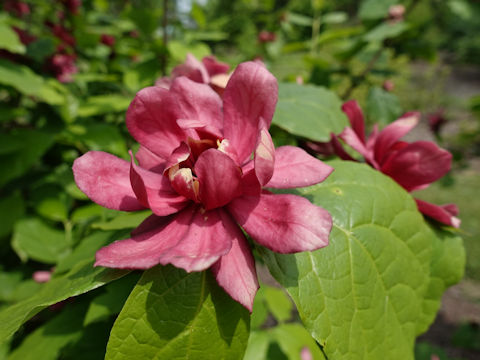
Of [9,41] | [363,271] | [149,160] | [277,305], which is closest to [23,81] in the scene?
[9,41]

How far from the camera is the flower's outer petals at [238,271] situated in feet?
1.72

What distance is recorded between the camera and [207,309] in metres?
0.56

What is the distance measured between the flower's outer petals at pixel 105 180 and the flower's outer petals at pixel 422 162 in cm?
64

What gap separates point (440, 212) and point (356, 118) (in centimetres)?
32

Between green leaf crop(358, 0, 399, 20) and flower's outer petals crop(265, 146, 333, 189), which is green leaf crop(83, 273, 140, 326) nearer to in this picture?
flower's outer petals crop(265, 146, 333, 189)

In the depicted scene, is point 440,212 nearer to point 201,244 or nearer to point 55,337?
point 201,244

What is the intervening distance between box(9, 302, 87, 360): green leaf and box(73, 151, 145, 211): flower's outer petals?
0.87 metres

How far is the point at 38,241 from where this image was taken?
1.73m

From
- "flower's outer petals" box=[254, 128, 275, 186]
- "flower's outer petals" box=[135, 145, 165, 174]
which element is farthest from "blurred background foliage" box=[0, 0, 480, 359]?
"flower's outer petals" box=[254, 128, 275, 186]

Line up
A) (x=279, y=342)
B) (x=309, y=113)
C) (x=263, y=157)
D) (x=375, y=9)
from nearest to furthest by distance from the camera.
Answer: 1. (x=263, y=157)
2. (x=309, y=113)
3. (x=279, y=342)
4. (x=375, y=9)

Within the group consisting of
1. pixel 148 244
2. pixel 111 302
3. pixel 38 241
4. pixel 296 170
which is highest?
pixel 296 170

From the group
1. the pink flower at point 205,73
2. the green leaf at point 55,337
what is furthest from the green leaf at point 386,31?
the green leaf at point 55,337

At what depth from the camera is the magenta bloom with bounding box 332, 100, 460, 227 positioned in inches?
32.2

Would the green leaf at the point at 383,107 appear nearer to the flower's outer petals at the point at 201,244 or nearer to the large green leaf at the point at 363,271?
the large green leaf at the point at 363,271
